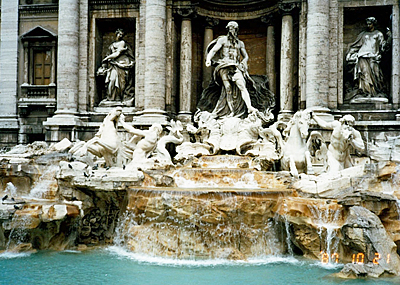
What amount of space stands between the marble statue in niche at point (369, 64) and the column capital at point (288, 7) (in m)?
2.30

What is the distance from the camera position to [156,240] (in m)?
9.47

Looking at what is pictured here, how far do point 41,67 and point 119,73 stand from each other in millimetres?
3133

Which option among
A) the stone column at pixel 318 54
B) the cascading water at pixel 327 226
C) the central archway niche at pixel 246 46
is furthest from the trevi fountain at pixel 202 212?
the central archway niche at pixel 246 46

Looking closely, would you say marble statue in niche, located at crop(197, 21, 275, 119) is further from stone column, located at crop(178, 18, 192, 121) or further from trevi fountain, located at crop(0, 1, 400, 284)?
trevi fountain, located at crop(0, 1, 400, 284)

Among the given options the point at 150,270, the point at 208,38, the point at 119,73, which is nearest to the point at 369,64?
the point at 208,38

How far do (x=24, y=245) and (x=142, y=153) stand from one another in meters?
3.88

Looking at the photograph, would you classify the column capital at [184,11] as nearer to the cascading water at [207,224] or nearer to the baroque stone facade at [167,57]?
the baroque stone facade at [167,57]

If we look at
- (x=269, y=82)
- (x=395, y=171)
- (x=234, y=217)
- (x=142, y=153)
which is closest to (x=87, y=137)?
(x=142, y=153)

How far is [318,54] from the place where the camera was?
1409cm

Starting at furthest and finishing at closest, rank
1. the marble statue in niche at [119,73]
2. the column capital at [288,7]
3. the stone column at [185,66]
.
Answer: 1. the marble statue in niche at [119,73]
2. the stone column at [185,66]
3. the column capital at [288,7]

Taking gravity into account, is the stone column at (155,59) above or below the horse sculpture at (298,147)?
above

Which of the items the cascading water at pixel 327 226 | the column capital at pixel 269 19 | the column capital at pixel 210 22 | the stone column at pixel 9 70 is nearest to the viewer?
the cascading water at pixel 327 226

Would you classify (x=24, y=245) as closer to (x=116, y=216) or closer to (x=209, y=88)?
(x=116, y=216)

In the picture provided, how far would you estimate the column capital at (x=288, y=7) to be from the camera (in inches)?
→ 579
